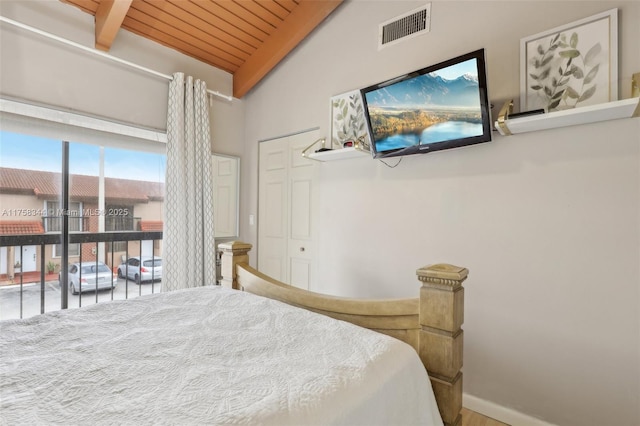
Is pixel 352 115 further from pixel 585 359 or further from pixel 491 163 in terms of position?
pixel 585 359

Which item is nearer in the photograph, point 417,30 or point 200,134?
point 417,30

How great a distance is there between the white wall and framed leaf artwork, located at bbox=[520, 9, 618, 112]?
6cm

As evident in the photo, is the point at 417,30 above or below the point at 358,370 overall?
above

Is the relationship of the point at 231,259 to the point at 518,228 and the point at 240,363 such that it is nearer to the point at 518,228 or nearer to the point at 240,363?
the point at 240,363

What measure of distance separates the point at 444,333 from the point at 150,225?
9.21 feet

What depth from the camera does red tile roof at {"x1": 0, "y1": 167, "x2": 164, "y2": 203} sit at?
2.20 meters

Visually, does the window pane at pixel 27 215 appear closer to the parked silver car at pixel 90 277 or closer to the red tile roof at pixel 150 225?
the parked silver car at pixel 90 277

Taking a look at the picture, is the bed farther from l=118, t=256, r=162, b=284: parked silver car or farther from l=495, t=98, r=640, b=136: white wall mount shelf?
l=118, t=256, r=162, b=284: parked silver car

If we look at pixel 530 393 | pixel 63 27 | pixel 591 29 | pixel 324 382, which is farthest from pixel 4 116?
pixel 530 393

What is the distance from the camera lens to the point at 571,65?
64.6 inches

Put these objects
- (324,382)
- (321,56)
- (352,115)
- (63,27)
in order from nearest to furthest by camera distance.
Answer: (324,382)
(63,27)
(352,115)
(321,56)

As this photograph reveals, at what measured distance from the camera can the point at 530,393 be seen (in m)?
1.77

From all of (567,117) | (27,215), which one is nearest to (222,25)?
(27,215)

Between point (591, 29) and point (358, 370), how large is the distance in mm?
2043
